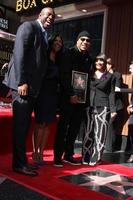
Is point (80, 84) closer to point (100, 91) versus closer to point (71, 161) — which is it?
point (100, 91)

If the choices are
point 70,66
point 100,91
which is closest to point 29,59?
point 70,66

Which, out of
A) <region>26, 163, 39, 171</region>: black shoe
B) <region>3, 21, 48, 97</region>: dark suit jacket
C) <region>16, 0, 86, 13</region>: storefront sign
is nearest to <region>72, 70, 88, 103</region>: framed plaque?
<region>3, 21, 48, 97</region>: dark suit jacket

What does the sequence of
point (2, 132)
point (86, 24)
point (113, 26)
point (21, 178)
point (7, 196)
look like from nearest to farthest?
point (7, 196), point (21, 178), point (2, 132), point (113, 26), point (86, 24)

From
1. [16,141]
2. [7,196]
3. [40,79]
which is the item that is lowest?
[7,196]

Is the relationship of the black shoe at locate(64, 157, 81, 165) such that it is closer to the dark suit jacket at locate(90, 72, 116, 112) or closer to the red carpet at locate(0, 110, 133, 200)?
the red carpet at locate(0, 110, 133, 200)

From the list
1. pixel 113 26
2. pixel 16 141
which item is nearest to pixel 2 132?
pixel 16 141

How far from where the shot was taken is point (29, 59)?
12.5 feet

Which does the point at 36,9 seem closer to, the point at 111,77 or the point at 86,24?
the point at 86,24

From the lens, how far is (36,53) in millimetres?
3838

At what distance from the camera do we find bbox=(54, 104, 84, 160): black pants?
4445 millimetres

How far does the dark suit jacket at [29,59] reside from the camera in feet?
12.1

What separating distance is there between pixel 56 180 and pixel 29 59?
4.02ft

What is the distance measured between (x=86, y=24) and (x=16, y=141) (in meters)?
4.73

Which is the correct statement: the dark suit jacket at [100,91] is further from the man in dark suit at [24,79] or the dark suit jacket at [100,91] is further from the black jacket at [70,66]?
the man in dark suit at [24,79]
